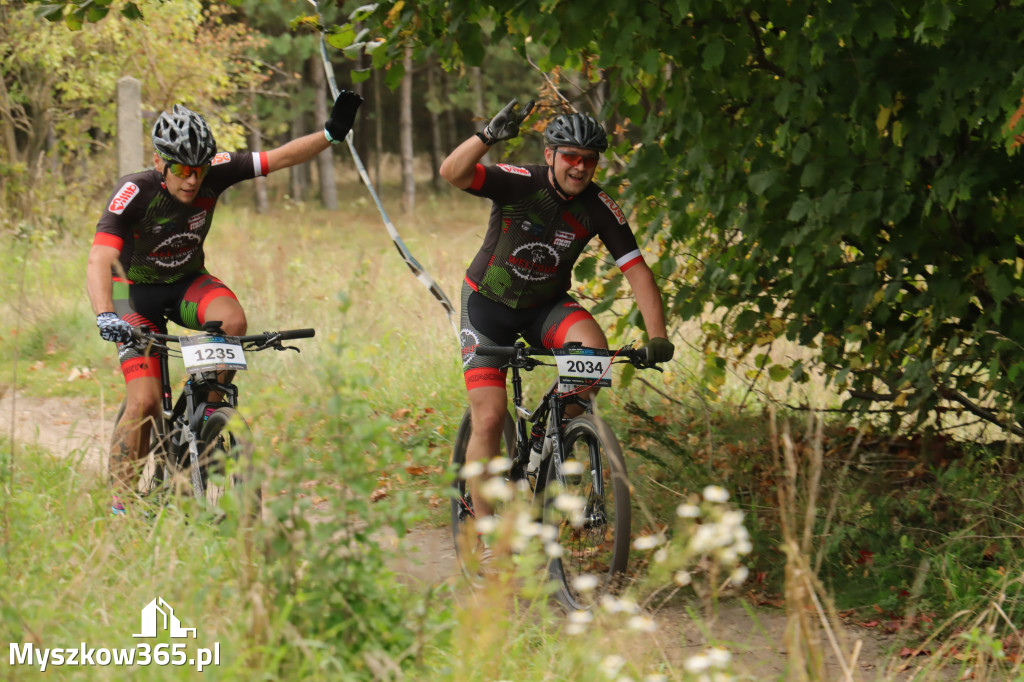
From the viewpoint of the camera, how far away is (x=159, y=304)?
5.69 m

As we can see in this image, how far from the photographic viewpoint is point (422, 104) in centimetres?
4166

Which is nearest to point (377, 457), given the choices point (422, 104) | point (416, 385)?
point (416, 385)

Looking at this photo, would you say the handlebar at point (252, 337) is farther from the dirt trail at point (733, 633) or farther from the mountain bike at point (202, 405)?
the dirt trail at point (733, 633)

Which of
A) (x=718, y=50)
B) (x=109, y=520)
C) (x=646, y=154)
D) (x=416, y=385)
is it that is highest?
(x=718, y=50)

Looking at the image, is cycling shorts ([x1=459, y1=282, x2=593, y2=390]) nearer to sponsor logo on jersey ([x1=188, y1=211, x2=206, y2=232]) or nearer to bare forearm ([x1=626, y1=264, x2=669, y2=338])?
bare forearm ([x1=626, y1=264, x2=669, y2=338])

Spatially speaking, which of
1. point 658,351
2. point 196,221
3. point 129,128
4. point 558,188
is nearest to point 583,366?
point 658,351

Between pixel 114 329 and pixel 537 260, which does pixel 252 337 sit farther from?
pixel 537 260

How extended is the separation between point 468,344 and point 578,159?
1.09 m

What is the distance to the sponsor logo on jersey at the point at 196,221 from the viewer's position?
5.50 metres

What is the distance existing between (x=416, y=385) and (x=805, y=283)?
414 centimetres

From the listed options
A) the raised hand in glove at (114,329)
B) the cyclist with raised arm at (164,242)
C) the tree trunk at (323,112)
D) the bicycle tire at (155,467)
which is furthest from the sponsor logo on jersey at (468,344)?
the tree trunk at (323,112)

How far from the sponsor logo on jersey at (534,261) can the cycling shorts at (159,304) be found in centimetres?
156

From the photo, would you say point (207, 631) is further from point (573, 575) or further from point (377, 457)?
point (573, 575)

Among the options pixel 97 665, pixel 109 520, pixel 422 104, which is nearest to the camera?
pixel 97 665
